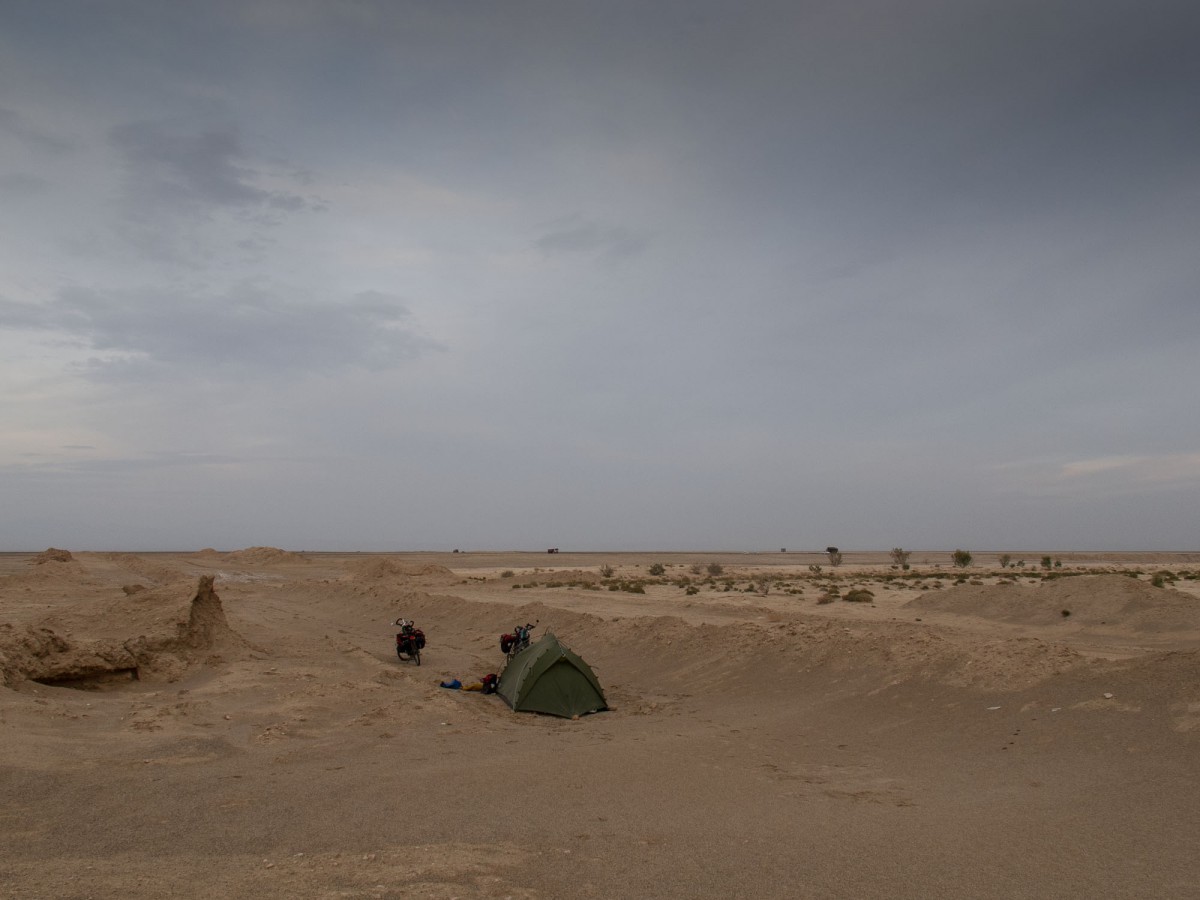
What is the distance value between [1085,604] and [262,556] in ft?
260

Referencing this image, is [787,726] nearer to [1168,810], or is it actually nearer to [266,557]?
[1168,810]

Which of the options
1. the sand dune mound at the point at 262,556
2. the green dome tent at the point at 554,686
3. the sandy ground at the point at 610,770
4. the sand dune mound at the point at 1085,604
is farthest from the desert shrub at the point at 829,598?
the sand dune mound at the point at 262,556

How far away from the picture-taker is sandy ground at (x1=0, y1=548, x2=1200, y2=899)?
712 cm

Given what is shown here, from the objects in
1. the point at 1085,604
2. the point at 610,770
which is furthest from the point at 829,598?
the point at 610,770

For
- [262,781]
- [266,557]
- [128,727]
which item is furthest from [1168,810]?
[266,557]

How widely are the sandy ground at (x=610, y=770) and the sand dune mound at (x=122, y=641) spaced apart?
7 centimetres

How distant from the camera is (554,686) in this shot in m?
16.5

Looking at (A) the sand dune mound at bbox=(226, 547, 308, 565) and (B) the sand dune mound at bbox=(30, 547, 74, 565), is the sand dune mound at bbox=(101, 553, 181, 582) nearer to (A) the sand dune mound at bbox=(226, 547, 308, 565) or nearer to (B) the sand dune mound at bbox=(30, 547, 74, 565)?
(B) the sand dune mound at bbox=(30, 547, 74, 565)

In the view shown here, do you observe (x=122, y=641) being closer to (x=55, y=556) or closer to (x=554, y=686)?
(x=554, y=686)

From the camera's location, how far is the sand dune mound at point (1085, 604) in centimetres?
2806

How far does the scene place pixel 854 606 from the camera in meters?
37.6

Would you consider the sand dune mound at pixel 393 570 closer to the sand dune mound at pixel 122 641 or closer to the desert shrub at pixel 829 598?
the desert shrub at pixel 829 598

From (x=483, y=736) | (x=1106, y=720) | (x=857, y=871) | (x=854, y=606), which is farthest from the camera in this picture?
(x=854, y=606)

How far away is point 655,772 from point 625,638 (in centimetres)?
1451
